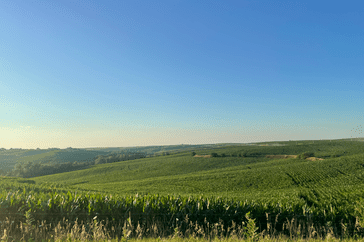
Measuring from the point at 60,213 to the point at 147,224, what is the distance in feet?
14.8

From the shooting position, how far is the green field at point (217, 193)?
11234 mm

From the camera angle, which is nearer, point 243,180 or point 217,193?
point 217,193

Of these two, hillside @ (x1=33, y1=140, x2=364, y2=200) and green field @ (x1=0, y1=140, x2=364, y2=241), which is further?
hillside @ (x1=33, y1=140, x2=364, y2=200)

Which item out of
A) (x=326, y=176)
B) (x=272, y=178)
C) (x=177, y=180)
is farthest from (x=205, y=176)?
(x=326, y=176)

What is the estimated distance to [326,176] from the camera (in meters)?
67.3

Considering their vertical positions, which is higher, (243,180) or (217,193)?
(217,193)

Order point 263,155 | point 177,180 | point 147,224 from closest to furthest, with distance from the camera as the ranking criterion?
point 147,224, point 177,180, point 263,155

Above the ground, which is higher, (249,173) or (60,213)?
(60,213)

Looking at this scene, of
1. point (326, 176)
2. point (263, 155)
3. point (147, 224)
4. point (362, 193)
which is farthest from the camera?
point (263, 155)

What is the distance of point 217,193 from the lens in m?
52.4

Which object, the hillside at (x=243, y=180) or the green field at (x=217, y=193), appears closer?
the green field at (x=217, y=193)

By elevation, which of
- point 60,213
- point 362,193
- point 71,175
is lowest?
point 71,175

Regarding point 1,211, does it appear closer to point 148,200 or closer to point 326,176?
point 148,200

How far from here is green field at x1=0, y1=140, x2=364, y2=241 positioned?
11.2m
